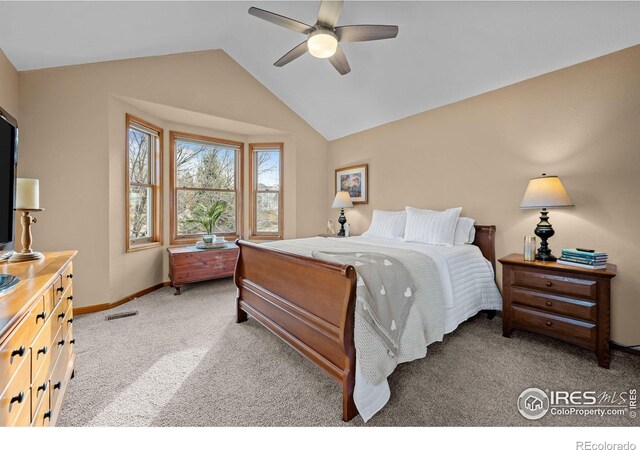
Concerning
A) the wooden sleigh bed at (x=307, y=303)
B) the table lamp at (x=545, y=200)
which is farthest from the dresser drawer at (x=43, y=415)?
the table lamp at (x=545, y=200)

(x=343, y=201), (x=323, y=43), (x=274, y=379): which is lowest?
(x=274, y=379)

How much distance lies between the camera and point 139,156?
3.93 m

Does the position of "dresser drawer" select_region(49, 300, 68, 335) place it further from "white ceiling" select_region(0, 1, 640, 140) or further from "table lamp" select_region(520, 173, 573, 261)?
"table lamp" select_region(520, 173, 573, 261)

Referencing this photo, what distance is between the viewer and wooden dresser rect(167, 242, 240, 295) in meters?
3.81

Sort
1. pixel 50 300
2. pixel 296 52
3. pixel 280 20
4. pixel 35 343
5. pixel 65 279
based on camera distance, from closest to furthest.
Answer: pixel 35 343 → pixel 50 300 → pixel 65 279 → pixel 280 20 → pixel 296 52

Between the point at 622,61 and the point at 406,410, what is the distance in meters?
3.28

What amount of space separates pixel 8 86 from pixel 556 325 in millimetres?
5355

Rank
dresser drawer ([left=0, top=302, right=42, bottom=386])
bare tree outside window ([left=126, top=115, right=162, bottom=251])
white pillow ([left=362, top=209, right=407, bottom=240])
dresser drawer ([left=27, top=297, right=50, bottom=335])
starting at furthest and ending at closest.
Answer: bare tree outside window ([left=126, top=115, right=162, bottom=251])
white pillow ([left=362, top=209, right=407, bottom=240])
dresser drawer ([left=27, top=297, right=50, bottom=335])
dresser drawer ([left=0, top=302, right=42, bottom=386])

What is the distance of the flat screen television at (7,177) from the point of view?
137cm

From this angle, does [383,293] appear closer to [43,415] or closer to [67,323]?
[43,415]

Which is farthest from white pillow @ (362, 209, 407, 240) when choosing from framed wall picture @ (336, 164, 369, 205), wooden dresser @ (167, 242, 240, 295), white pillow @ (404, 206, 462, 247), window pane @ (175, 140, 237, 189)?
window pane @ (175, 140, 237, 189)

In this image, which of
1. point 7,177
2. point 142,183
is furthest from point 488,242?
point 142,183

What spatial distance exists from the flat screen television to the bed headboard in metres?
3.88
